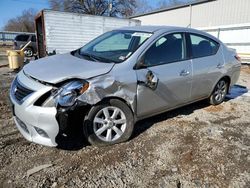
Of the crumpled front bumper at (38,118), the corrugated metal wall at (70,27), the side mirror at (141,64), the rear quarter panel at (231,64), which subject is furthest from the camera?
the corrugated metal wall at (70,27)

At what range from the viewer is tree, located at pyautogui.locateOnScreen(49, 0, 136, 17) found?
38219 millimetres

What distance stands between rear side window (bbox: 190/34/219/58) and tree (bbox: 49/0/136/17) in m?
35.0

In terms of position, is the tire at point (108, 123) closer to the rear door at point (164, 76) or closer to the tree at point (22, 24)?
the rear door at point (164, 76)

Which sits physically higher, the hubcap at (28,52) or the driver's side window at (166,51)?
the driver's side window at (166,51)

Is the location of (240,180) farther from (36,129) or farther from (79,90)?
(36,129)

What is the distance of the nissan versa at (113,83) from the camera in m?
2.97

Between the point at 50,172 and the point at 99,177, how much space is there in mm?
576

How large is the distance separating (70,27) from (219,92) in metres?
8.00

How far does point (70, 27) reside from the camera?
37.1ft

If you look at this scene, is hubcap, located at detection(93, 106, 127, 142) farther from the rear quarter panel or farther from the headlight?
the rear quarter panel

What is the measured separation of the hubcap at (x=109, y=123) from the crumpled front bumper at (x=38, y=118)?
56cm

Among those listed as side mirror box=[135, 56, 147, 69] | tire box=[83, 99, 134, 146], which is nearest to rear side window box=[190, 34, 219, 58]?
side mirror box=[135, 56, 147, 69]

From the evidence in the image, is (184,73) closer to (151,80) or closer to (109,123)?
(151,80)

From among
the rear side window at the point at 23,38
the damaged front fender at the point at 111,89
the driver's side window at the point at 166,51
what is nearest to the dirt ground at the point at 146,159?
the damaged front fender at the point at 111,89
